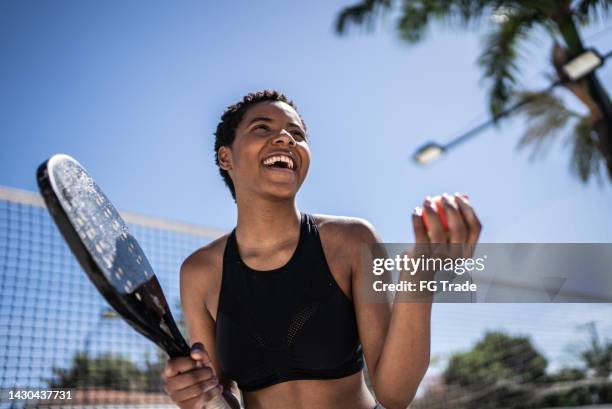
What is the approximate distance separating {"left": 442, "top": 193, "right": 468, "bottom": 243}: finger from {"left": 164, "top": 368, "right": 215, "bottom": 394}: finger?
1.02 meters

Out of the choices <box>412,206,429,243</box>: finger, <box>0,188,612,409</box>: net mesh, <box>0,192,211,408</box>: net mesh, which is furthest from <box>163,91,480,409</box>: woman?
<box>0,192,211,408</box>: net mesh

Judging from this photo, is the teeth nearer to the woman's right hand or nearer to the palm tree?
the woman's right hand

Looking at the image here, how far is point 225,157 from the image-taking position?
2.89 metres

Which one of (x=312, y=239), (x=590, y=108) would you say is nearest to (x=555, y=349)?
(x=590, y=108)

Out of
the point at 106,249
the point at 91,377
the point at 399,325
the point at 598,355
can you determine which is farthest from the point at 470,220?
the point at 598,355

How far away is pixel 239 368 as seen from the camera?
2.54 meters

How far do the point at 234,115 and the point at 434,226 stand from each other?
1.68 m

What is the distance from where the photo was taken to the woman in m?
2.43

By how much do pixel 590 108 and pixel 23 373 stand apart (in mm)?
9649

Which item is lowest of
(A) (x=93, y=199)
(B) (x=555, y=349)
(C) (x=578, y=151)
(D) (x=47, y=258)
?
(B) (x=555, y=349)

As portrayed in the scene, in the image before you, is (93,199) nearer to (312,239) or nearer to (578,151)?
(312,239)

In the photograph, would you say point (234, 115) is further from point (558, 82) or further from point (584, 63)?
point (558, 82)

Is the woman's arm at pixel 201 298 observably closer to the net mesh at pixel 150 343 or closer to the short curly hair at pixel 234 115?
the short curly hair at pixel 234 115

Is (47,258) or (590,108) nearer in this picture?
(47,258)
